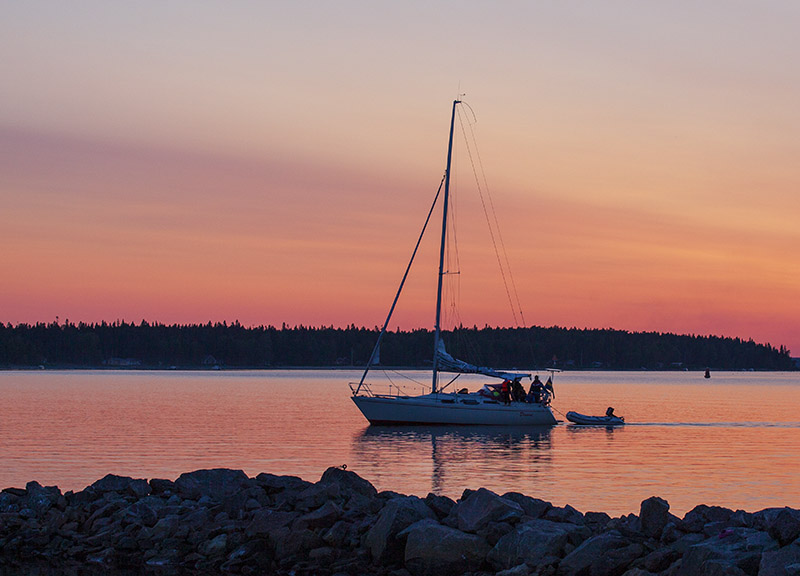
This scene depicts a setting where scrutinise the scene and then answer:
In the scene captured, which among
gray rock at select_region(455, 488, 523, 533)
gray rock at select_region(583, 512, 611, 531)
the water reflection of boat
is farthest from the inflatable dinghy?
gray rock at select_region(455, 488, 523, 533)

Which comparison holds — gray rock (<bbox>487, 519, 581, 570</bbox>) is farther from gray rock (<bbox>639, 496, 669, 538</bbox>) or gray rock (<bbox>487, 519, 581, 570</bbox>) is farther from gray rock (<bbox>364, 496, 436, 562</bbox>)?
gray rock (<bbox>364, 496, 436, 562</bbox>)

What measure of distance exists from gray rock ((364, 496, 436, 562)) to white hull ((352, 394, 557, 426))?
31307 millimetres

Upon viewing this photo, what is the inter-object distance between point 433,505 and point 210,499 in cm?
510

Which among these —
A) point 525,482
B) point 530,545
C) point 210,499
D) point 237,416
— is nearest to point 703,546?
point 530,545

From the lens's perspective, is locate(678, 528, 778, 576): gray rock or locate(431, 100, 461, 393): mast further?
locate(431, 100, 461, 393): mast

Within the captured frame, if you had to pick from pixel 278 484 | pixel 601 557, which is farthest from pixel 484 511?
pixel 278 484

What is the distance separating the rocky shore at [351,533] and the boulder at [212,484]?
1.7 inches

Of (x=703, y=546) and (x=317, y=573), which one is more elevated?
(x=703, y=546)

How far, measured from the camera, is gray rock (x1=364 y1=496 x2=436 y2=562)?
19406 mm

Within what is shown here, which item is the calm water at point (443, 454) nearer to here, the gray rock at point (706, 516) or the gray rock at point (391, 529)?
the gray rock at point (706, 516)

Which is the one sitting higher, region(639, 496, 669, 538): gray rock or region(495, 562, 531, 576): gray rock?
region(639, 496, 669, 538): gray rock

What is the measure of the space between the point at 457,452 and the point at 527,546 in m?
25.2

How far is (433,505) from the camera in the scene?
2147 centimetres

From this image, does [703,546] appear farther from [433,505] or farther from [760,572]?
[433,505]
